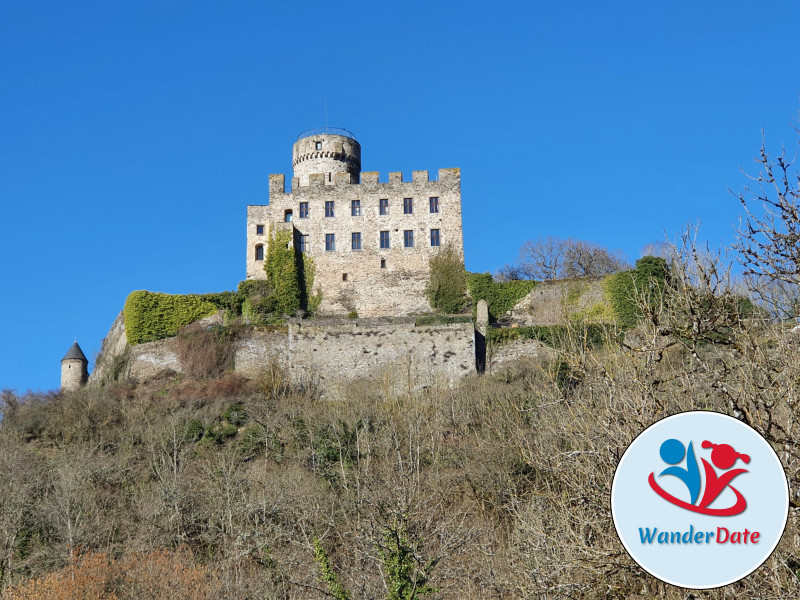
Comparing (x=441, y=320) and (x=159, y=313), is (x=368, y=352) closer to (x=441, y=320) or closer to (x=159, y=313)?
(x=441, y=320)

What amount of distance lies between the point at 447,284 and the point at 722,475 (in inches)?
1427

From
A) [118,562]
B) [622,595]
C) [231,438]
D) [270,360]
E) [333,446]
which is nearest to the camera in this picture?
[622,595]

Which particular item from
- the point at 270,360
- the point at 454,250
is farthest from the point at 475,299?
the point at 270,360

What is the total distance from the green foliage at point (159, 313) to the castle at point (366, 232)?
3873 mm

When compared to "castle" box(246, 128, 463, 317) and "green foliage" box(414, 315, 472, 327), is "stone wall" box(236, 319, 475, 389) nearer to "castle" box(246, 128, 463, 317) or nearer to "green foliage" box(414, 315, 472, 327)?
"green foliage" box(414, 315, 472, 327)

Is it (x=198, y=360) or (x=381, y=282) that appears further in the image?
(x=381, y=282)

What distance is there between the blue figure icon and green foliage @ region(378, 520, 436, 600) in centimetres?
888

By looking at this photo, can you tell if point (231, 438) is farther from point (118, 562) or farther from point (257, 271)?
point (257, 271)

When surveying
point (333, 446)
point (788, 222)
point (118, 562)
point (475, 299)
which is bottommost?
point (118, 562)

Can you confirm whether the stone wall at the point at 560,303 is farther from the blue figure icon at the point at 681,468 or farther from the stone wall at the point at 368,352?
the blue figure icon at the point at 681,468

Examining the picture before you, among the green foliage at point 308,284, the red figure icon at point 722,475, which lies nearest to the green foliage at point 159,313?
the green foliage at point 308,284

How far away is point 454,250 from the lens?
145ft

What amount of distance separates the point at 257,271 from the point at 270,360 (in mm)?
7742

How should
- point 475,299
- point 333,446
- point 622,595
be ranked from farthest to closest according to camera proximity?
1. point 475,299
2. point 333,446
3. point 622,595
